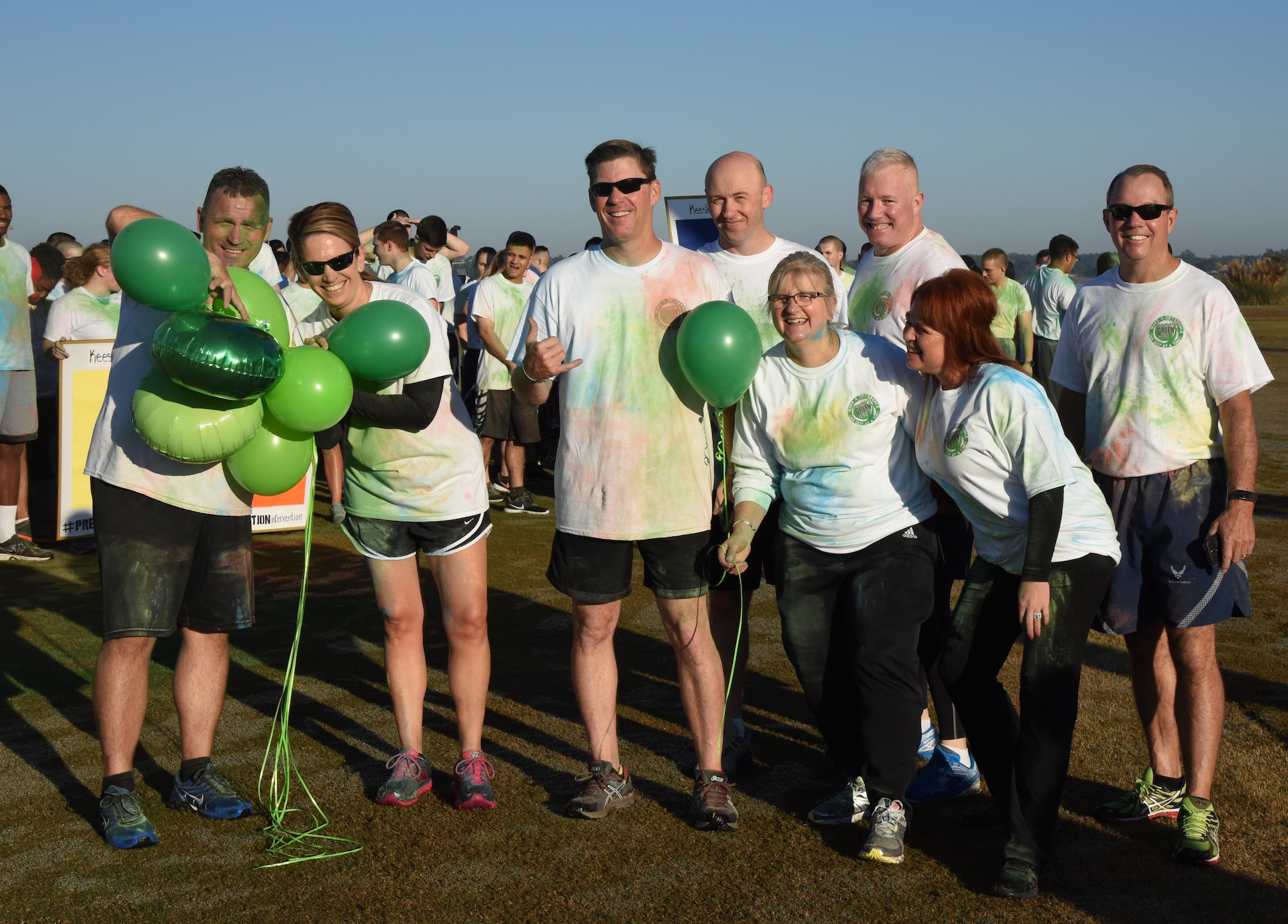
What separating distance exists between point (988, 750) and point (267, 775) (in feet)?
8.78

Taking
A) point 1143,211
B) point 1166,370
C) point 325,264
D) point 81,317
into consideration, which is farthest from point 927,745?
point 81,317

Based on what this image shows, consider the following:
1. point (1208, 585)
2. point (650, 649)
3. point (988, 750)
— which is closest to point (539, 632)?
point (650, 649)

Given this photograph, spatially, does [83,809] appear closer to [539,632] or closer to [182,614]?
[182,614]

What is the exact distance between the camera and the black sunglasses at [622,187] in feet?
12.2

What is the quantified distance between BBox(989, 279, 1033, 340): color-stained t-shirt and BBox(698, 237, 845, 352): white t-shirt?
726 cm

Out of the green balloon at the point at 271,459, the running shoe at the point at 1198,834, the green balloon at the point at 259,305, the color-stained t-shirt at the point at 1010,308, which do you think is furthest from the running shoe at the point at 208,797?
the color-stained t-shirt at the point at 1010,308

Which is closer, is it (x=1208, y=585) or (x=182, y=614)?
(x=1208, y=585)

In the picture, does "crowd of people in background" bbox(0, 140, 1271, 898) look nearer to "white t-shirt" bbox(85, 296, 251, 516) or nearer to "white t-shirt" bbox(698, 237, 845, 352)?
"white t-shirt" bbox(85, 296, 251, 516)

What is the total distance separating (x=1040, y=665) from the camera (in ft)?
11.1

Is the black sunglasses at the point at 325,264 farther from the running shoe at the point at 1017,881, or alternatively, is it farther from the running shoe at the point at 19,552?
the running shoe at the point at 19,552

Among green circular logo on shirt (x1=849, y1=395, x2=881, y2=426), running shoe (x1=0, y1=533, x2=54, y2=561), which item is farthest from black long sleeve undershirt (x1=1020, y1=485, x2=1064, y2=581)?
running shoe (x1=0, y1=533, x2=54, y2=561)

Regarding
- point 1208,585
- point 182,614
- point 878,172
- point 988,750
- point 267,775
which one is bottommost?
point 267,775

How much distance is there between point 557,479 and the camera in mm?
3879

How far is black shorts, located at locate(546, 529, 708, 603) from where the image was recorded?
12.5ft
